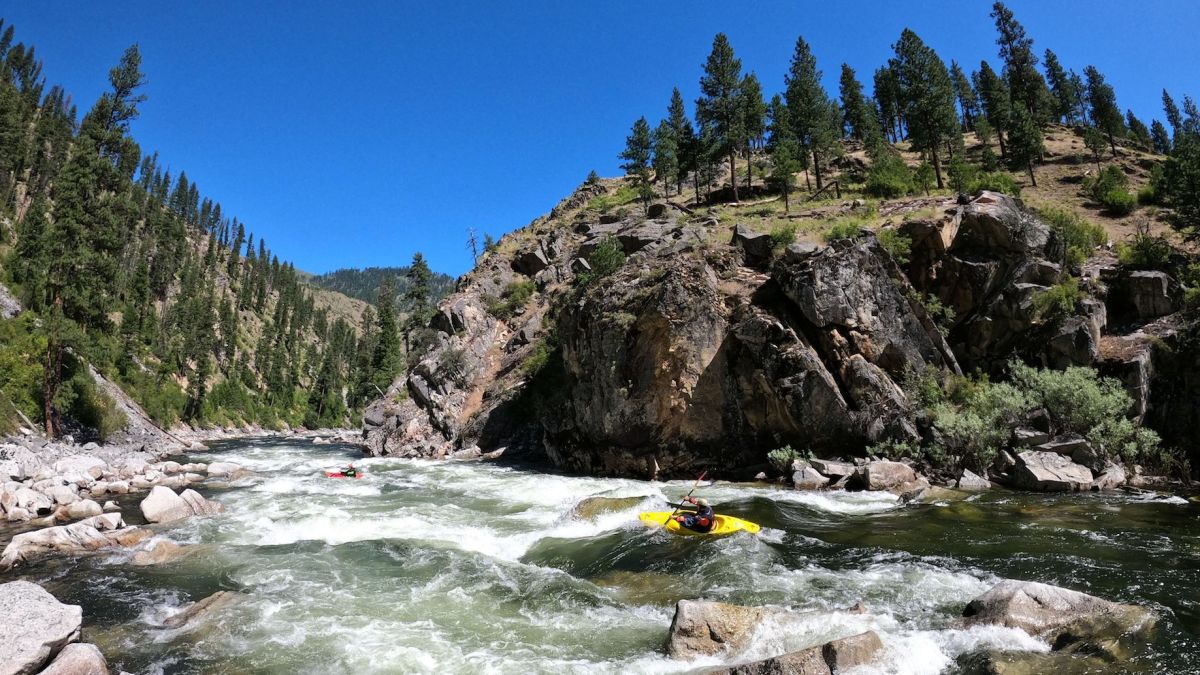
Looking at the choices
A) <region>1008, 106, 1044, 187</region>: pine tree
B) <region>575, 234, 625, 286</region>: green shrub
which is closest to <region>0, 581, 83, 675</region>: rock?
<region>575, 234, 625, 286</region>: green shrub

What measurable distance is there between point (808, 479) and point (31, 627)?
19205 mm

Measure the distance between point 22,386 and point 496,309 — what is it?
27644 mm

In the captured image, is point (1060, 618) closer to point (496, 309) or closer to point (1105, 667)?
point (1105, 667)

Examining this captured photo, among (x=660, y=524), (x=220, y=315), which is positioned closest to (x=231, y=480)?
(x=660, y=524)

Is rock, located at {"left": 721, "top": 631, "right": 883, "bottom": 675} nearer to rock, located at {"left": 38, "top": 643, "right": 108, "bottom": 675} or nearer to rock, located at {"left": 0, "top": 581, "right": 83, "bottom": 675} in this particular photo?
rock, located at {"left": 38, "top": 643, "right": 108, "bottom": 675}

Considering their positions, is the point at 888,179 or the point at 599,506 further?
the point at 888,179

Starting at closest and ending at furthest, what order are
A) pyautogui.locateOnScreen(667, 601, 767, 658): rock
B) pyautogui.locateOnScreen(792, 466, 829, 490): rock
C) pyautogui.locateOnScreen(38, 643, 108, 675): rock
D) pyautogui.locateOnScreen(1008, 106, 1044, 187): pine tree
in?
pyautogui.locateOnScreen(38, 643, 108, 675): rock < pyautogui.locateOnScreen(667, 601, 767, 658): rock < pyautogui.locateOnScreen(792, 466, 829, 490): rock < pyautogui.locateOnScreen(1008, 106, 1044, 187): pine tree

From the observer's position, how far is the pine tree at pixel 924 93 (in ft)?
137

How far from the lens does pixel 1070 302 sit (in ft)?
71.0

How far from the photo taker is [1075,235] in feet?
85.9

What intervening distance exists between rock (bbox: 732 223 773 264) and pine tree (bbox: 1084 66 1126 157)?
57.9 m

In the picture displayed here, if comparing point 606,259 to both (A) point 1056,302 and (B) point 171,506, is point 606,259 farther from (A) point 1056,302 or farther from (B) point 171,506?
(B) point 171,506

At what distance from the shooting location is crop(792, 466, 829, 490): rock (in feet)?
63.9

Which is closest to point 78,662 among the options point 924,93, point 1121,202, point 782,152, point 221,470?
point 221,470
